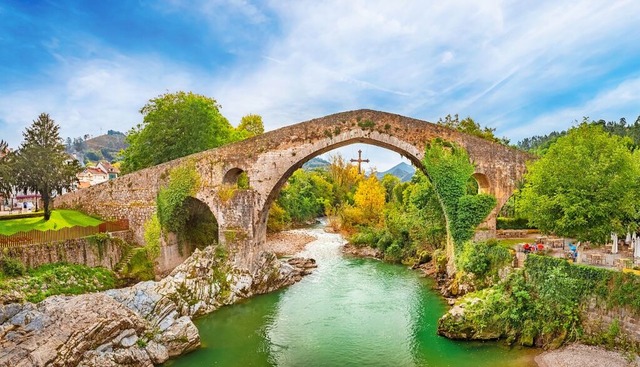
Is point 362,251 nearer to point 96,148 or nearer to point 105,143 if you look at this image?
point 96,148

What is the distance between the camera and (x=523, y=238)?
20172 millimetres

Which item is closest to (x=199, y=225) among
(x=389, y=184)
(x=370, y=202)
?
(x=370, y=202)

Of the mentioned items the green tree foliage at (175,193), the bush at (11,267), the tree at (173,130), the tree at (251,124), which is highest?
the tree at (251,124)

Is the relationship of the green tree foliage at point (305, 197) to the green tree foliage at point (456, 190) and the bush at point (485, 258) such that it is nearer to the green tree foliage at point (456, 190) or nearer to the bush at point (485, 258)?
the green tree foliage at point (456, 190)

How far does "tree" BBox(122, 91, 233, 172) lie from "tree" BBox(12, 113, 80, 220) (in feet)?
21.4

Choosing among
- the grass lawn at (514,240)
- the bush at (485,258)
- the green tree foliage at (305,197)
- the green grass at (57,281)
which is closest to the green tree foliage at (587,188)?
the bush at (485,258)

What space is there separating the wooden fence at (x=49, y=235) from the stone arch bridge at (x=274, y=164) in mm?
2493

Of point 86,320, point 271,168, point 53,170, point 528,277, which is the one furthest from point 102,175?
point 528,277

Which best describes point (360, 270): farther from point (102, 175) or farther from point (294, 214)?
point (102, 175)

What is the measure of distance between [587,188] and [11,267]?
1944cm

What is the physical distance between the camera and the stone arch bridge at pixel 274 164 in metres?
20.1

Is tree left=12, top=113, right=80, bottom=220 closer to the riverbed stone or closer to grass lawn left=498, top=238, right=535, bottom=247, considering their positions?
the riverbed stone

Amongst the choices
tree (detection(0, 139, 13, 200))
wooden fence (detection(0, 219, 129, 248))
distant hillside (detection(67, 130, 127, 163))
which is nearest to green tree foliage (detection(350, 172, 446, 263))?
wooden fence (detection(0, 219, 129, 248))

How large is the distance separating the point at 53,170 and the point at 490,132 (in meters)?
24.9
